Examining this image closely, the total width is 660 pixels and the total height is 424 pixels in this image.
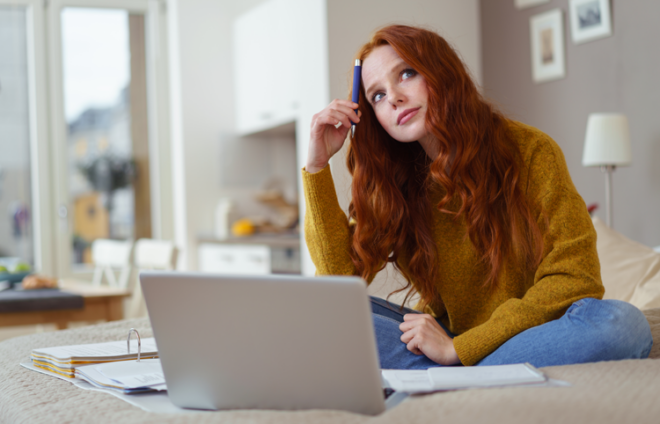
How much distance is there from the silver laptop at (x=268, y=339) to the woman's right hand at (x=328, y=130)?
703mm

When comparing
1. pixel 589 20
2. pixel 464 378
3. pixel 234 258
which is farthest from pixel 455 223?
pixel 234 258

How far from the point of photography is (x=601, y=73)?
297 centimetres

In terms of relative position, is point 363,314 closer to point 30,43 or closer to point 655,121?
point 655,121

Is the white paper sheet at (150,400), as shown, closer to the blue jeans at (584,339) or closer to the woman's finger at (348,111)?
the blue jeans at (584,339)

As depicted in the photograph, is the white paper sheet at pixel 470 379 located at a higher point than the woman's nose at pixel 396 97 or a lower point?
lower

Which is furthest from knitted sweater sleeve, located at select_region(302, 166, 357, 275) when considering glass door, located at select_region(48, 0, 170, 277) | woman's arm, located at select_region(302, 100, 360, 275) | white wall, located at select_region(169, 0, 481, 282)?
glass door, located at select_region(48, 0, 170, 277)

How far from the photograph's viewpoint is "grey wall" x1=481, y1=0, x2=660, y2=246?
2773mm

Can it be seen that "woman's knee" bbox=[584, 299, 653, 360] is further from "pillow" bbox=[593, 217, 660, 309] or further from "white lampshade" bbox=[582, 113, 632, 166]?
"white lampshade" bbox=[582, 113, 632, 166]

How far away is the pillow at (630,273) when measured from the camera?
5.97ft

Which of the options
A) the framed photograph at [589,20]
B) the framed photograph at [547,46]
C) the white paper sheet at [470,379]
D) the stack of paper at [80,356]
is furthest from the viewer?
the framed photograph at [547,46]

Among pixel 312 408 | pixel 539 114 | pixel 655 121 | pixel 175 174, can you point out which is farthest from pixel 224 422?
pixel 175 174

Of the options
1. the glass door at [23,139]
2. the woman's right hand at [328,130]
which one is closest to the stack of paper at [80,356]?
the woman's right hand at [328,130]

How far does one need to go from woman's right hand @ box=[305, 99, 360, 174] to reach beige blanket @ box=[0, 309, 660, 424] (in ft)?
2.29

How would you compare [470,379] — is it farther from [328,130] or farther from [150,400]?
[328,130]
